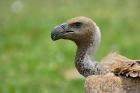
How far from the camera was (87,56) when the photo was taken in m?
7.85

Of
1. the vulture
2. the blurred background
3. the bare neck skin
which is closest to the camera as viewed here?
the vulture

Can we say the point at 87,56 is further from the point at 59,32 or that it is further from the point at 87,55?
the point at 59,32

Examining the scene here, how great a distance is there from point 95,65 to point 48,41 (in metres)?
6.29

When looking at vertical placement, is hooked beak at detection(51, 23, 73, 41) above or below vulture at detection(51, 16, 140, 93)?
above

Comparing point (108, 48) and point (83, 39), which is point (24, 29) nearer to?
point (108, 48)

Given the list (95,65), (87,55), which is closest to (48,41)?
(87,55)

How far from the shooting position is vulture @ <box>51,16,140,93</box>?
7.11 m

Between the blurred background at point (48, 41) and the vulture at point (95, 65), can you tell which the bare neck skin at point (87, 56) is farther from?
the blurred background at point (48, 41)

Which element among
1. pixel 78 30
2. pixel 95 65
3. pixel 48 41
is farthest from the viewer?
pixel 48 41

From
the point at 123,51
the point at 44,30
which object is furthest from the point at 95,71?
the point at 44,30

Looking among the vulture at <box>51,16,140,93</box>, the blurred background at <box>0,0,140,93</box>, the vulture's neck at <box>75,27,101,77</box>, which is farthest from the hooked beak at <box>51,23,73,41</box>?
the blurred background at <box>0,0,140,93</box>

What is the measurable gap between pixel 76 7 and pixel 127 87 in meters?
9.96

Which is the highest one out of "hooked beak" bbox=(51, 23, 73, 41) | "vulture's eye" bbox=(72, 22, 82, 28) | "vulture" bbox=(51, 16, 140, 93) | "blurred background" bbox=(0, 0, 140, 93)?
"blurred background" bbox=(0, 0, 140, 93)

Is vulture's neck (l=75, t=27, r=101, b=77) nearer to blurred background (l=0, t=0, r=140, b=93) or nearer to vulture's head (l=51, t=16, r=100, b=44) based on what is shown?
vulture's head (l=51, t=16, r=100, b=44)
